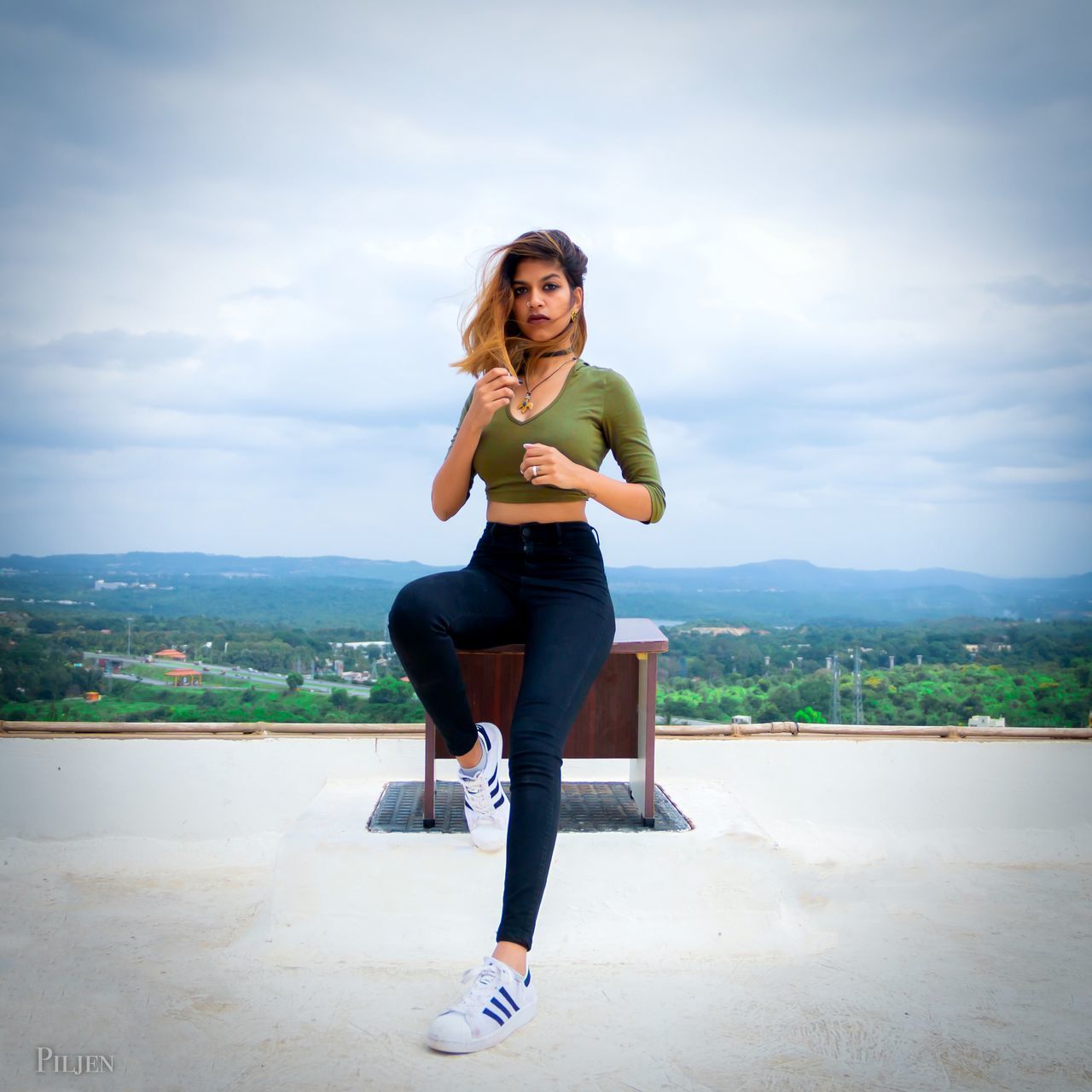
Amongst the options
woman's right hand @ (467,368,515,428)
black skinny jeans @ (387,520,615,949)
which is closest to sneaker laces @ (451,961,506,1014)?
black skinny jeans @ (387,520,615,949)

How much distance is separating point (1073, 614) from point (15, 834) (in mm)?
6000

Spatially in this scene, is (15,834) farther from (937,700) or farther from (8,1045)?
(937,700)

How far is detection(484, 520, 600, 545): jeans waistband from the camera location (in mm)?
2297

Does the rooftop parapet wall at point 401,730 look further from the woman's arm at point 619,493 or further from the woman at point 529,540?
the woman's arm at point 619,493

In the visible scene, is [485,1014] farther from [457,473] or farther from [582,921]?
[457,473]

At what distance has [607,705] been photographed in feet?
9.07

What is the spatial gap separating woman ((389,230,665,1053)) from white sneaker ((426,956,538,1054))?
19mm

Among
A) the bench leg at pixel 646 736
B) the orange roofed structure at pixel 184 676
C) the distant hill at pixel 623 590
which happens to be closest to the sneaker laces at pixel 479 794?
the bench leg at pixel 646 736

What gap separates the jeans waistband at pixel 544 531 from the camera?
7.54 feet

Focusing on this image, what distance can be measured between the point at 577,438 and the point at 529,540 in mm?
276

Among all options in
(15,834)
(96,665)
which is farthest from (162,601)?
(15,834)

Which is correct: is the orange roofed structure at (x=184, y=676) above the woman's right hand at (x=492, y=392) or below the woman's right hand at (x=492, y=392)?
below

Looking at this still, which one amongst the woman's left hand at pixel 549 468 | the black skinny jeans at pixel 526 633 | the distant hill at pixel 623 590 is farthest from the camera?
the distant hill at pixel 623 590

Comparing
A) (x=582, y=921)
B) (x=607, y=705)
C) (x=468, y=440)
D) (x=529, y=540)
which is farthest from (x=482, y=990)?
(x=468, y=440)
